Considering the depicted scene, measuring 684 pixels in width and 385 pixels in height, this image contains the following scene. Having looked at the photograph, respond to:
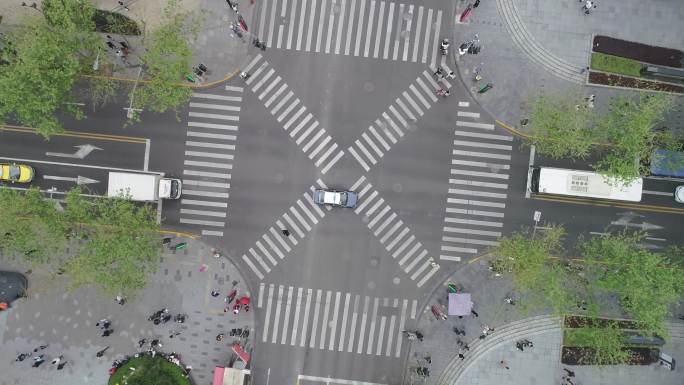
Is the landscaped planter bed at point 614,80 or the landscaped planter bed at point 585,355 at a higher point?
the landscaped planter bed at point 614,80

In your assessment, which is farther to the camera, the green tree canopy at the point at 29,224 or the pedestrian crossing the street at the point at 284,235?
the pedestrian crossing the street at the point at 284,235

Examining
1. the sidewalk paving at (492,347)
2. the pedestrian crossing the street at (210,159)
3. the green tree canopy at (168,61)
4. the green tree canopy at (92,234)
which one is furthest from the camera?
the sidewalk paving at (492,347)

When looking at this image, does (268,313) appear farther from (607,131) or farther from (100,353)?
(607,131)

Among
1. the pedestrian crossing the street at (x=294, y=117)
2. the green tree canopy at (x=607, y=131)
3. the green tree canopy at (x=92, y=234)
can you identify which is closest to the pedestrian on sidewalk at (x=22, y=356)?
the green tree canopy at (x=92, y=234)

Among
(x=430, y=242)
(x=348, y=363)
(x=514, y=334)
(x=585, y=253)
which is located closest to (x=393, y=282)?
(x=430, y=242)

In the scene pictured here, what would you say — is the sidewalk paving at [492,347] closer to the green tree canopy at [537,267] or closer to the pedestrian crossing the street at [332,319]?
the green tree canopy at [537,267]

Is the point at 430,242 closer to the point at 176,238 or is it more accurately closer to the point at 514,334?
the point at 514,334

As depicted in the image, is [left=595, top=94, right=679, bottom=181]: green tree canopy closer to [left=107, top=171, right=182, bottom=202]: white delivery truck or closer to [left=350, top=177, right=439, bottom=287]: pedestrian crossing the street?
[left=350, top=177, right=439, bottom=287]: pedestrian crossing the street
